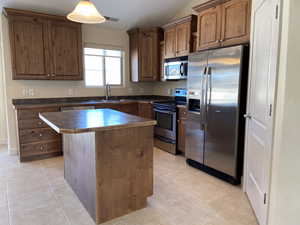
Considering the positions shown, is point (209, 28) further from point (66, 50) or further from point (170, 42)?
point (66, 50)

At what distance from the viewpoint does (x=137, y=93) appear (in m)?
5.29

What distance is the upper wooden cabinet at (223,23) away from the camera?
263cm

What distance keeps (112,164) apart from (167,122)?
85.5 inches

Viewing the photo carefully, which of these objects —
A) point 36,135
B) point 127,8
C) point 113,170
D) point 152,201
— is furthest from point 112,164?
point 127,8

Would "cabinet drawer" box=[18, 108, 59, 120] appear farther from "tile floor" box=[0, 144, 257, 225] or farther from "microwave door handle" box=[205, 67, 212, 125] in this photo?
"microwave door handle" box=[205, 67, 212, 125]

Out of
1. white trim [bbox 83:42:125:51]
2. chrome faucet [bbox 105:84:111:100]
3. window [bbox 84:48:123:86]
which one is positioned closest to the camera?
white trim [bbox 83:42:125:51]

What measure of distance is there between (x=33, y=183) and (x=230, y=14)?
3501 mm

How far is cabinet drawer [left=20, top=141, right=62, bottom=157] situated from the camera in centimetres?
354

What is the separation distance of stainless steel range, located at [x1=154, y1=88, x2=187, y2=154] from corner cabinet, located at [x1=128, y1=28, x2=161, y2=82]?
0.85 metres

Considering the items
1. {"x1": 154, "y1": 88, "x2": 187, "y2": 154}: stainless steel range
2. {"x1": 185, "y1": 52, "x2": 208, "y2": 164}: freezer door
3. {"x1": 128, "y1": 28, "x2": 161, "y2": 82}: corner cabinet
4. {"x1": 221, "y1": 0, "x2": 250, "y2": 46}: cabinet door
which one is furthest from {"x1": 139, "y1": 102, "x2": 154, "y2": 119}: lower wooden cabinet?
{"x1": 221, "y1": 0, "x2": 250, "y2": 46}: cabinet door

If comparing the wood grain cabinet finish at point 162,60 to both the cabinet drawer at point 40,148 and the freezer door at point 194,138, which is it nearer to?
the freezer door at point 194,138

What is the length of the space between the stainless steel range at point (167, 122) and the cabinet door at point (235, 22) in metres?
1.41

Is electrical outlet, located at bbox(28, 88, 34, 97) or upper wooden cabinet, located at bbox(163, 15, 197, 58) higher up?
upper wooden cabinet, located at bbox(163, 15, 197, 58)

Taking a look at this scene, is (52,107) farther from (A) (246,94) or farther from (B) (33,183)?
(A) (246,94)
